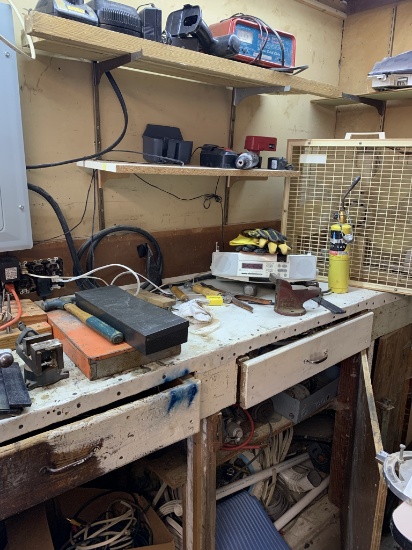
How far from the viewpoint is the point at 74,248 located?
55.1 inches

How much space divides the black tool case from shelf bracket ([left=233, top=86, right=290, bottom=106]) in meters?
1.01

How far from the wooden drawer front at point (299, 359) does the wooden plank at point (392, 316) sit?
2.8 inches

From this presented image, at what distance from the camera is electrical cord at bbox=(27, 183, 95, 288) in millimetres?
1312

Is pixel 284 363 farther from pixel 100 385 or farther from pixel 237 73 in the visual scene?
pixel 237 73

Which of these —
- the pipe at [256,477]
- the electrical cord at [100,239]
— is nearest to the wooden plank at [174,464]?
the pipe at [256,477]

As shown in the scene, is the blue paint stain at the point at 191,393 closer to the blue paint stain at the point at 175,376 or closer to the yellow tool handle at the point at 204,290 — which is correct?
the blue paint stain at the point at 175,376

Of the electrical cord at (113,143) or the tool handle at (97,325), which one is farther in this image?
the electrical cord at (113,143)

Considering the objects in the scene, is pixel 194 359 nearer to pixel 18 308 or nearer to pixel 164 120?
pixel 18 308

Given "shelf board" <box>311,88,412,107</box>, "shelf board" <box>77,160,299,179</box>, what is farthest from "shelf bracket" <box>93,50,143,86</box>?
"shelf board" <box>311,88,412,107</box>

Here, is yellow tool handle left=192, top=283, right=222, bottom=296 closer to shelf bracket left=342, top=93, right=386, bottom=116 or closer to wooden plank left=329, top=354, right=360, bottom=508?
wooden plank left=329, top=354, right=360, bottom=508

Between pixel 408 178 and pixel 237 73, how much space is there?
2.37ft

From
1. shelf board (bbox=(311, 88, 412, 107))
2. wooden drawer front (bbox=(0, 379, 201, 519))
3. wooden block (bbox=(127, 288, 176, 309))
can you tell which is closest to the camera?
wooden drawer front (bbox=(0, 379, 201, 519))

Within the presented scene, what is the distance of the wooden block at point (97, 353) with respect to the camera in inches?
34.6

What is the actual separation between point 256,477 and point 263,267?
0.80 m
